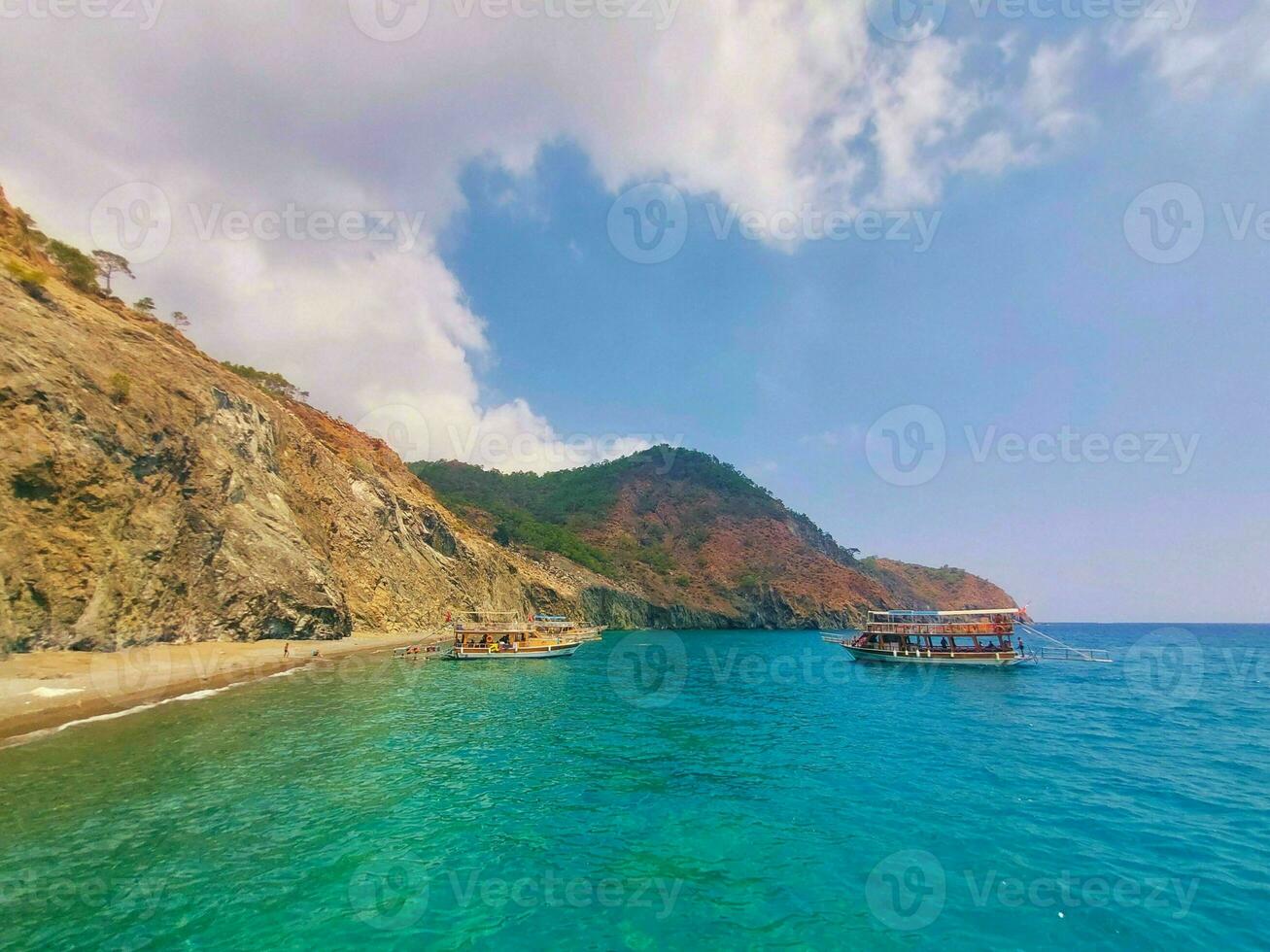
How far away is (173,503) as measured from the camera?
116 feet

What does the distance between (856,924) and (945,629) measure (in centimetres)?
5140

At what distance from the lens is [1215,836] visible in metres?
14.0

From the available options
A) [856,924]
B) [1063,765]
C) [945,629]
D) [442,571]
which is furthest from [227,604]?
[945,629]

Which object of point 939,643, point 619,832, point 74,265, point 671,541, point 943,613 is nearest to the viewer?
point 619,832

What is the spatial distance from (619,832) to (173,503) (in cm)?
3821

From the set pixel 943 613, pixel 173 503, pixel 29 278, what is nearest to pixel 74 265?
pixel 29 278

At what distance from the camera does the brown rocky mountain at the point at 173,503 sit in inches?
1051

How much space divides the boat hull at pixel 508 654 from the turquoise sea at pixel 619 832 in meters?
24.1

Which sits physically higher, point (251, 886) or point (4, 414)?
point (4, 414)

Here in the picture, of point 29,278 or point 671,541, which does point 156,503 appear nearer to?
point 29,278

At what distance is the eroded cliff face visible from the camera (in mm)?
26375

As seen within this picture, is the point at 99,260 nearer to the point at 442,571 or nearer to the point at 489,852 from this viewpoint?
the point at 442,571

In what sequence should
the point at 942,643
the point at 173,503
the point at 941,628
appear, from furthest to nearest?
the point at 942,643 → the point at 941,628 → the point at 173,503

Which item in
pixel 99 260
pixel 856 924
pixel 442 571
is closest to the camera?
pixel 856 924
